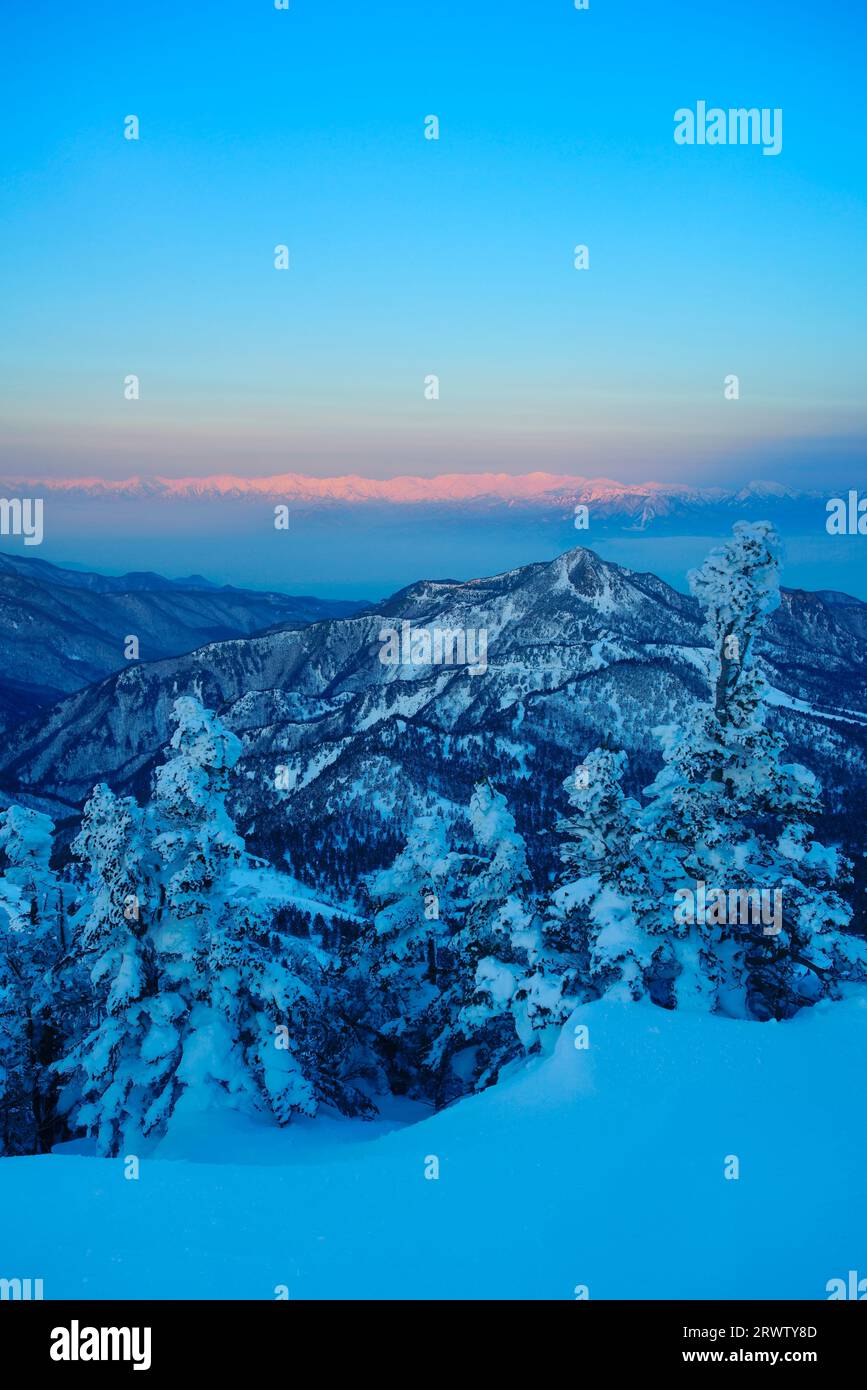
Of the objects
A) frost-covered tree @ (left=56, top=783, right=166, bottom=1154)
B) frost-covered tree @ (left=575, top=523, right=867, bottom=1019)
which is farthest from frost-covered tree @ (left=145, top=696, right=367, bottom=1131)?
frost-covered tree @ (left=575, top=523, right=867, bottom=1019)

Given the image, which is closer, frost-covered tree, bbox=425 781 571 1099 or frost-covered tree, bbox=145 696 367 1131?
frost-covered tree, bbox=145 696 367 1131

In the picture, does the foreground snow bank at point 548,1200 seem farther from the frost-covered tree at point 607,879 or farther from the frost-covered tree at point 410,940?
the frost-covered tree at point 410,940

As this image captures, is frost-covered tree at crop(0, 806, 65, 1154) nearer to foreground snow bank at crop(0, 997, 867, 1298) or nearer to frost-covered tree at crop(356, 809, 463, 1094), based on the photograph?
frost-covered tree at crop(356, 809, 463, 1094)

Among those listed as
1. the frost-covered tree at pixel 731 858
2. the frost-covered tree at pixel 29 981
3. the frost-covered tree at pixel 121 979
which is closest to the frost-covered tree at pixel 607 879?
the frost-covered tree at pixel 731 858
